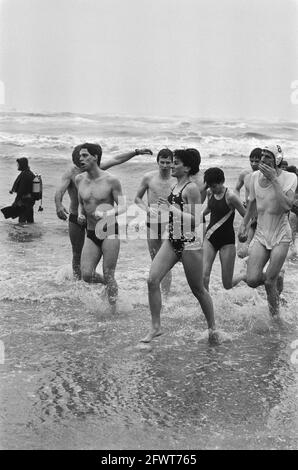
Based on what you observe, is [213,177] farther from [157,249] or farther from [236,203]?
[157,249]

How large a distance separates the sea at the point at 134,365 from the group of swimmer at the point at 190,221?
0.31 metres

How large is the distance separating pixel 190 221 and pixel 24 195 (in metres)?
7.90

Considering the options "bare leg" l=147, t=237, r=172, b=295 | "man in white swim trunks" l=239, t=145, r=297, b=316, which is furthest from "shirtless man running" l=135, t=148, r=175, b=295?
"man in white swim trunks" l=239, t=145, r=297, b=316

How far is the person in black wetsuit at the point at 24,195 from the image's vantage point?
42.8 ft

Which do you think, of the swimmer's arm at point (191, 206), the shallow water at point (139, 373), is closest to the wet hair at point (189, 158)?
the swimmer's arm at point (191, 206)

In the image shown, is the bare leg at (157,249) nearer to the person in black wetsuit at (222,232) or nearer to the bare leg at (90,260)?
the person in black wetsuit at (222,232)

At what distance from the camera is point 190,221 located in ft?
18.5

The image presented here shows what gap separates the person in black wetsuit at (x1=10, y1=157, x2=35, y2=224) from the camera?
513 inches

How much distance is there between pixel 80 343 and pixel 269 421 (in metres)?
2.09

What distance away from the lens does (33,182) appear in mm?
13195

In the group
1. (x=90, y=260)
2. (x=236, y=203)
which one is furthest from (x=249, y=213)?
(x=90, y=260)

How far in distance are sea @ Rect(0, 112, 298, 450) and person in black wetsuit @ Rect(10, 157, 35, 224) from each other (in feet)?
8.24

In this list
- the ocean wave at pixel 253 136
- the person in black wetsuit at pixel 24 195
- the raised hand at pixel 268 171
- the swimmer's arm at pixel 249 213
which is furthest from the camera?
the ocean wave at pixel 253 136
